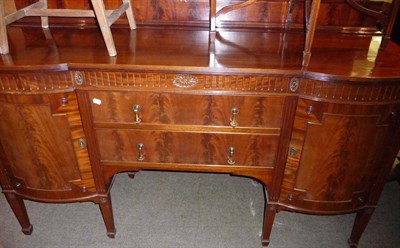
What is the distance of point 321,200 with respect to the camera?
1.39 meters

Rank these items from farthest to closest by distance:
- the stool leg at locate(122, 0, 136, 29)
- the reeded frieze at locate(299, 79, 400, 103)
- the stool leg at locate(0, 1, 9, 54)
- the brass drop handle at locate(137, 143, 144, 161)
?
the stool leg at locate(122, 0, 136, 29) → the brass drop handle at locate(137, 143, 144, 161) → the stool leg at locate(0, 1, 9, 54) → the reeded frieze at locate(299, 79, 400, 103)

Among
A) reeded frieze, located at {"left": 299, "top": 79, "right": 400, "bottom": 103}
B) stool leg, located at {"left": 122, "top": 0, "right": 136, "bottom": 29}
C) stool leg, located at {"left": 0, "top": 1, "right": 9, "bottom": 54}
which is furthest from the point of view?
stool leg, located at {"left": 122, "top": 0, "right": 136, "bottom": 29}

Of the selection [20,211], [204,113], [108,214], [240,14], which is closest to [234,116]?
[204,113]

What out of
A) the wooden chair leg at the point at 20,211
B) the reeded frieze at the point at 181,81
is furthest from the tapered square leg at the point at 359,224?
the wooden chair leg at the point at 20,211

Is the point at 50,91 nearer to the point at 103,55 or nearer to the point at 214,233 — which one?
the point at 103,55

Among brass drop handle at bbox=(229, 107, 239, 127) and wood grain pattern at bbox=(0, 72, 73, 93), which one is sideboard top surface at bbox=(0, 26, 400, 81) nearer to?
wood grain pattern at bbox=(0, 72, 73, 93)

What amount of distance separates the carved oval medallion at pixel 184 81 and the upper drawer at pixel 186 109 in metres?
0.04

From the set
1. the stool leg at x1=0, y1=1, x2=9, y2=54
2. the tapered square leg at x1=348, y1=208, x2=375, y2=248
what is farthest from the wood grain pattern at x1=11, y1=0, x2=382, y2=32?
the tapered square leg at x1=348, y1=208, x2=375, y2=248

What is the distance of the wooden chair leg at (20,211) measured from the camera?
153 cm

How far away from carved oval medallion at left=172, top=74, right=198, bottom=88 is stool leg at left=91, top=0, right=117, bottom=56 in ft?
0.91

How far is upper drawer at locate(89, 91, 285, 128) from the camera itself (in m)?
1.18

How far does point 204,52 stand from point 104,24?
15.9 inches

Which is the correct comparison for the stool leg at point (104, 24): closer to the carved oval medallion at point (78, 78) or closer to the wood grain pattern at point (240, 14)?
the carved oval medallion at point (78, 78)

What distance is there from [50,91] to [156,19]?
2.16 feet
